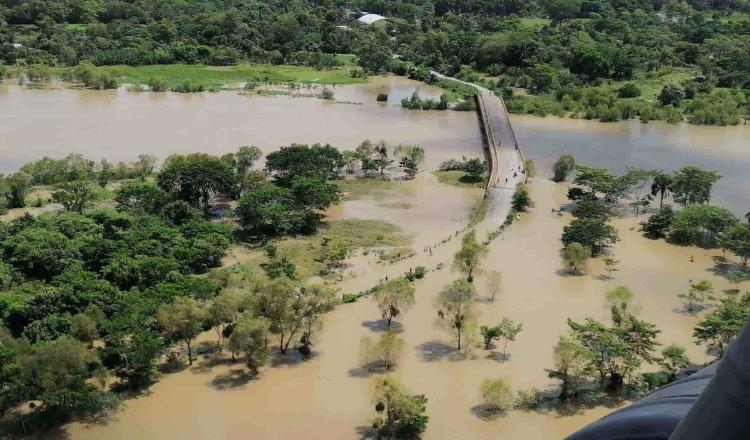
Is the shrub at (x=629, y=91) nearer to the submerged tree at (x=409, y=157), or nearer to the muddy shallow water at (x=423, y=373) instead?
the submerged tree at (x=409, y=157)

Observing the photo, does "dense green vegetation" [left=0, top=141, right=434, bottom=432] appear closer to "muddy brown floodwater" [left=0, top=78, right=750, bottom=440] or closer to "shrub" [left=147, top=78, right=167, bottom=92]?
"muddy brown floodwater" [left=0, top=78, right=750, bottom=440]

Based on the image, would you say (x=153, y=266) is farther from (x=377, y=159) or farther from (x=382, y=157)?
(x=382, y=157)

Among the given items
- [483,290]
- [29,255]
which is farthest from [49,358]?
[483,290]

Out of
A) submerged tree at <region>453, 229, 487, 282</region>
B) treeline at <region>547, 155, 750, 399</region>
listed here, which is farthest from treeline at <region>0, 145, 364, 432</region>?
treeline at <region>547, 155, 750, 399</region>

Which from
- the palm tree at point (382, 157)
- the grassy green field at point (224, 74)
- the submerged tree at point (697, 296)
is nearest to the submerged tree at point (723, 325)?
the submerged tree at point (697, 296)

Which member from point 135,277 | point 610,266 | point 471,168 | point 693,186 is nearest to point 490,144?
point 471,168

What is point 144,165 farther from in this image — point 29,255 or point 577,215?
point 577,215

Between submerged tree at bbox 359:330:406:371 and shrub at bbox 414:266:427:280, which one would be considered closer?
submerged tree at bbox 359:330:406:371
